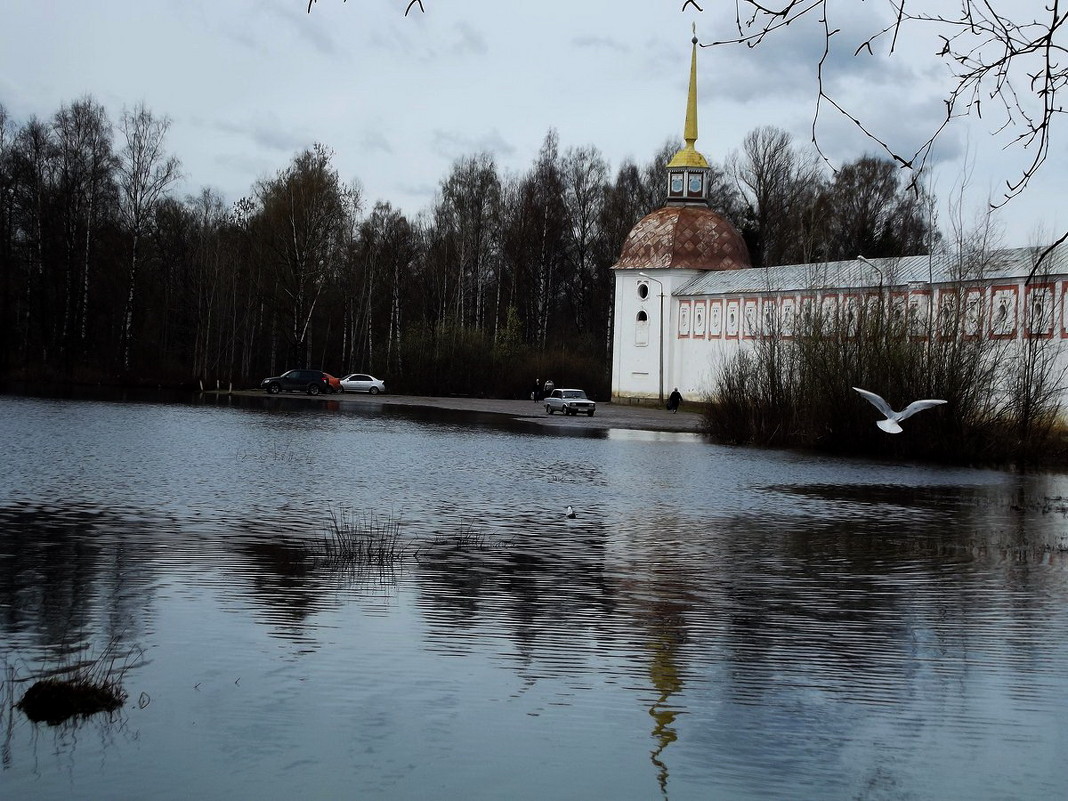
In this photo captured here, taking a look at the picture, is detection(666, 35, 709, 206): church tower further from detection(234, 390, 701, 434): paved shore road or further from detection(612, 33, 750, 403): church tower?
detection(234, 390, 701, 434): paved shore road

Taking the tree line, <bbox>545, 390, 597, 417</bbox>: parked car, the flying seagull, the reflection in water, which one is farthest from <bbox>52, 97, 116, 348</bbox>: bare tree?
the reflection in water

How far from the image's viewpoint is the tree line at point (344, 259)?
6638 cm

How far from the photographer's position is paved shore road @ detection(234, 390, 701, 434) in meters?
46.9

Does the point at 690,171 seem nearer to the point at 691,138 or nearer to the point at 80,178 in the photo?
the point at 691,138

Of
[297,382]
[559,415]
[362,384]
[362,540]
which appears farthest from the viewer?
[362,384]

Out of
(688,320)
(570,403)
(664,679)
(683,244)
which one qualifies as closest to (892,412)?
(664,679)

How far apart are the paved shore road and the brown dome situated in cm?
769

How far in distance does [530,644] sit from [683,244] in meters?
61.0

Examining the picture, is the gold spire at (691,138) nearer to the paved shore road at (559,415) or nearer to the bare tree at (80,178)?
the paved shore road at (559,415)

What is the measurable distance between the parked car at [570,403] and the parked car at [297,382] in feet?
56.8

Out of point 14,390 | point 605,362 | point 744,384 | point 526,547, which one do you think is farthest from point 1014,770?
point 605,362

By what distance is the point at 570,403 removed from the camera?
53.4 meters

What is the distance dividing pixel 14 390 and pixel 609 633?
155 feet

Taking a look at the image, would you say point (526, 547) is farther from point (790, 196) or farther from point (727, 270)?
point (790, 196)
